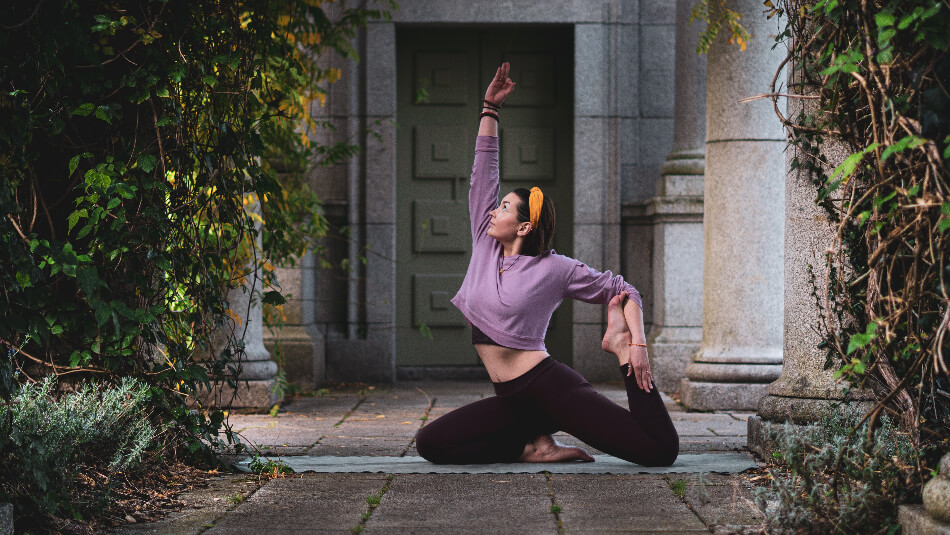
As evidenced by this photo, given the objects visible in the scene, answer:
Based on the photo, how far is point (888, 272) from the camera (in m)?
3.39

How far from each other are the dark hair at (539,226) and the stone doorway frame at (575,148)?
4.22 metres

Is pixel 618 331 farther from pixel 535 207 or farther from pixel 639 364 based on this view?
pixel 535 207

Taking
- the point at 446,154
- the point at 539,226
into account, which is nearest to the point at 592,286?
the point at 539,226

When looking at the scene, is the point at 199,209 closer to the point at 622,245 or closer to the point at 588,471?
the point at 588,471

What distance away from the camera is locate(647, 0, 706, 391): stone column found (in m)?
8.45

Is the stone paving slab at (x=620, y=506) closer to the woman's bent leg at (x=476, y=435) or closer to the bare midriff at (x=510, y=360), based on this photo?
the woman's bent leg at (x=476, y=435)

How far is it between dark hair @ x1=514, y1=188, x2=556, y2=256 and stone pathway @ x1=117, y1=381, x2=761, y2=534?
106cm

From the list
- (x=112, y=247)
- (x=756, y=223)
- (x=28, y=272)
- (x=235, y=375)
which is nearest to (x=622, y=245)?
(x=756, y=223)

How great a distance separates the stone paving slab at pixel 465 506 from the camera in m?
3.67

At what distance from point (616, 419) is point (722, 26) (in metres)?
3.44

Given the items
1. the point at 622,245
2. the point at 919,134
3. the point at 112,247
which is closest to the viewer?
the point at 919,134

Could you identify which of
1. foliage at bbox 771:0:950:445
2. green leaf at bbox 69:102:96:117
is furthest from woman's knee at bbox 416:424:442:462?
green leaf at bbox 69:102:96:117

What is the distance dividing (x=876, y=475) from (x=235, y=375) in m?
2.77

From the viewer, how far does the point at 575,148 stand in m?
9.25
